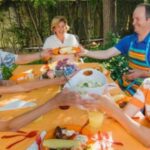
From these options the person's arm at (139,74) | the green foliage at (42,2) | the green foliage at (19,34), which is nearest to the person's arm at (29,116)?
the person's arm at (139,74)

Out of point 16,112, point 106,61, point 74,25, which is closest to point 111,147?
point 16,112

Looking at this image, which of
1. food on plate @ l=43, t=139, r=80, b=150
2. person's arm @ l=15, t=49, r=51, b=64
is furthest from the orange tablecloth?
person's arm @ l=15, t=49, r=51, b=64

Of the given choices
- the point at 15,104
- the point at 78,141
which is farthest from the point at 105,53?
the point at 78,141

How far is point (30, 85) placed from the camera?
8.82 feet

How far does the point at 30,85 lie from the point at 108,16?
457 cm

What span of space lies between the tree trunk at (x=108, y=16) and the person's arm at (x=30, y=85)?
4268 mm

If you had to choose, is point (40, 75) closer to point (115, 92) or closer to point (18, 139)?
point (115, 92)

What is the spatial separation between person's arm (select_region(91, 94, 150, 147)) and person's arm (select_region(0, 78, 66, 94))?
0.93 meters

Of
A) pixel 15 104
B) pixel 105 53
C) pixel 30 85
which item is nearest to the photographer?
pixel 15 104

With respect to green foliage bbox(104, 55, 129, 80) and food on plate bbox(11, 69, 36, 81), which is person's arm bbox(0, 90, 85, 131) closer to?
food on plate bbox(11, 69, 36, 81)

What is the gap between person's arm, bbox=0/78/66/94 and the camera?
8.63 ft

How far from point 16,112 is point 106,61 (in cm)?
329

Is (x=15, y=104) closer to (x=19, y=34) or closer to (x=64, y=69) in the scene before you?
(x=64, y=69)

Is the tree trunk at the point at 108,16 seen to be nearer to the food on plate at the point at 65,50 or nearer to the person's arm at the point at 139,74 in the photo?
the food on plate at the point at 65,50
